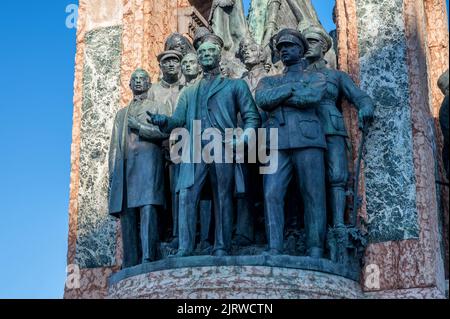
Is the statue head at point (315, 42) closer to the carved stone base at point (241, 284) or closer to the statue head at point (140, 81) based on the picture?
the statue head at point (140, 81)

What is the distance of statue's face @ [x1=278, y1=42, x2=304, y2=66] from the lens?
13.9m

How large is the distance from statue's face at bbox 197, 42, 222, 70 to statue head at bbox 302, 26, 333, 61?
50.2 inches

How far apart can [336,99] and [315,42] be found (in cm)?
88

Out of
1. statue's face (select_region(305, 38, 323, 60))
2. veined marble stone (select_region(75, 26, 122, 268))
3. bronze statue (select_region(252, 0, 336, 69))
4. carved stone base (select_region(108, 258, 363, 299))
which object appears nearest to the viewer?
carved stone base (select_region(108, 258, 363, 299))

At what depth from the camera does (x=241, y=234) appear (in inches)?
545

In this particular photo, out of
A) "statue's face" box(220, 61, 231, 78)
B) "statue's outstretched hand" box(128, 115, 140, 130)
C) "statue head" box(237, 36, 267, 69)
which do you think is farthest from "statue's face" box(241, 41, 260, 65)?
"statue's outstretched hand" box(128, 115, 140, 130)

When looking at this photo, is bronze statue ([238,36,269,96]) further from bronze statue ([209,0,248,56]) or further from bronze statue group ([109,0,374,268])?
bronze statue ([209,0,248,56])

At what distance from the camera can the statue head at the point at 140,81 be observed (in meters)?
14.6

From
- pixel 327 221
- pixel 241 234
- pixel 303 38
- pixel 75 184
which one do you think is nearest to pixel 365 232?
pixel 327 221

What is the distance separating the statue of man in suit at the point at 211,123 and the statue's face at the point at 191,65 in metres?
0.40

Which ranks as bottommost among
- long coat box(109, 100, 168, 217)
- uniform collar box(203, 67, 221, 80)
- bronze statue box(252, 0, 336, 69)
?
long coat box(109, 100, 168, 217)

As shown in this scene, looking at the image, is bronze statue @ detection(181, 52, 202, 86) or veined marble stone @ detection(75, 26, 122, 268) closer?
bronze statue @ detection(181, 52, 202, 86)

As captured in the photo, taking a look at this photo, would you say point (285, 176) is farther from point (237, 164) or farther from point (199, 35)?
point (199, 35)
